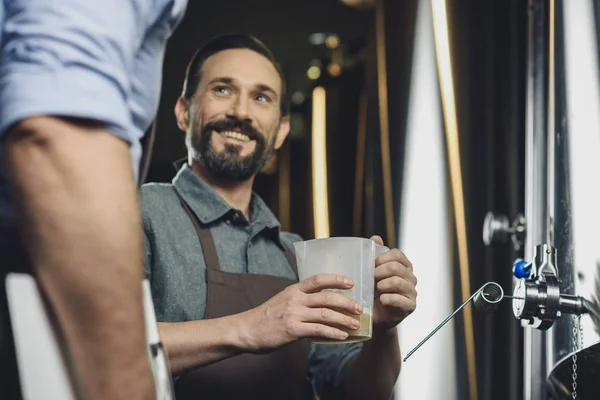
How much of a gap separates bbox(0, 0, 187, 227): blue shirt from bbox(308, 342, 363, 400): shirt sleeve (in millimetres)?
1209

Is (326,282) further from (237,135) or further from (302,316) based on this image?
(237,135)

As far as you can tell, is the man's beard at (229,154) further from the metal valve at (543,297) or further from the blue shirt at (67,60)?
the blue shirt at (67,60)

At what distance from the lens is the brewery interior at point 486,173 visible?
1100mm

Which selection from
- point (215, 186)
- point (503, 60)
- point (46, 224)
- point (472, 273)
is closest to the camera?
point (46, 224)

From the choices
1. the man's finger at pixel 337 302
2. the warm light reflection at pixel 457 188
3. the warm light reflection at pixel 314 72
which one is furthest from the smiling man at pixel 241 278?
the warm light reflection at pixel 314 72

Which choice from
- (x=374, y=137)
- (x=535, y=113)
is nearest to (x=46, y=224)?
(x=535, y=113)

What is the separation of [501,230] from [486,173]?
15 centimetres

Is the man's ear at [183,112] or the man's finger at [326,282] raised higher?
the man's ear at [183,112]

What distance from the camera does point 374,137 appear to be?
196 centimetres

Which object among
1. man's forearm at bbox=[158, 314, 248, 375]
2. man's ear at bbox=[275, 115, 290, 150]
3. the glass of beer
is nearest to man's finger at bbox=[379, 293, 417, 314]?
the glass of beer

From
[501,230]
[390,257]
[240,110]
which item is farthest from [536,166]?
[240,110]

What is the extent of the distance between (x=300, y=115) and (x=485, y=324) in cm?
238

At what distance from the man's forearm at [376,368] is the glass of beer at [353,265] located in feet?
1.21

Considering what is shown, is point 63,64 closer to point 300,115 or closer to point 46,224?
point 46,224
